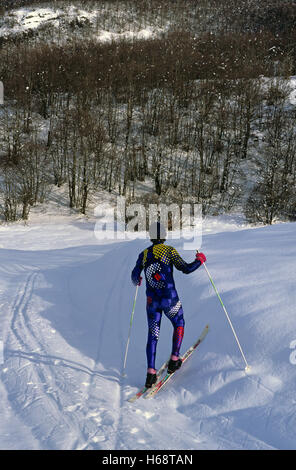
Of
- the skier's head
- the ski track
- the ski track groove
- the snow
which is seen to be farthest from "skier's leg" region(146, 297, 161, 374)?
the snow

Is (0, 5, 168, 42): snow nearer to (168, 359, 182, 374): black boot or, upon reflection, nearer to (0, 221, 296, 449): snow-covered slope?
(0, 221, 296, 449): snow-covered slope

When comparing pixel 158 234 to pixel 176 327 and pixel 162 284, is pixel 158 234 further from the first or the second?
pixel 176 327

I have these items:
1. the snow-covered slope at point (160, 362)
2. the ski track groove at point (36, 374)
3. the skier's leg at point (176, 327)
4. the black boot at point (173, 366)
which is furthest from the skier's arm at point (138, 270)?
the ski track groove at point (36, 374)

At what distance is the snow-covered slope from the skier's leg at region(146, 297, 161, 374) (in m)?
0.46

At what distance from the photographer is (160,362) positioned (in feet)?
18.7

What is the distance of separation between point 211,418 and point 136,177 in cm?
2989

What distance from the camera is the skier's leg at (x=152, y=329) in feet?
16.5

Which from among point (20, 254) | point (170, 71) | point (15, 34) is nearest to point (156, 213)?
point (20, 254)

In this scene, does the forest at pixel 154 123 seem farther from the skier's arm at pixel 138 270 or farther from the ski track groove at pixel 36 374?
the skier's arm at pixel 138 270

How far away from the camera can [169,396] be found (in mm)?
4812

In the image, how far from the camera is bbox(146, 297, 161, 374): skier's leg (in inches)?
198

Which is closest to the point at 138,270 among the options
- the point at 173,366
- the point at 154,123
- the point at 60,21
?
the point at 173,366

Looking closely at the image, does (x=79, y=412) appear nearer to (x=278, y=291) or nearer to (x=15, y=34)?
(x=278, y=291)

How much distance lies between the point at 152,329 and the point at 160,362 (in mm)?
868
